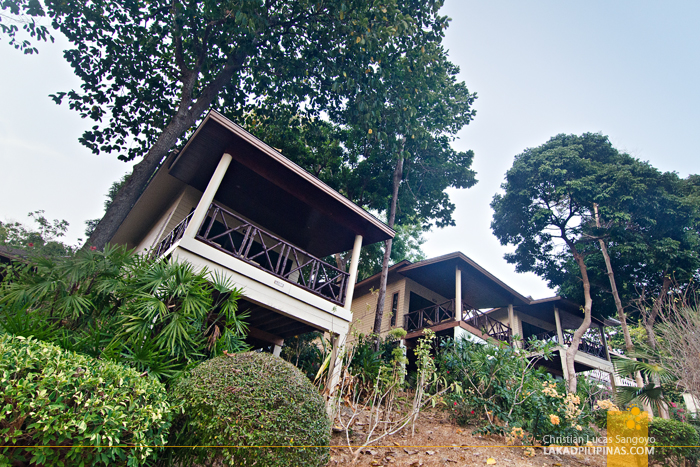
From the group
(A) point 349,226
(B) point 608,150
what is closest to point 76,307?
(A) point 349,226

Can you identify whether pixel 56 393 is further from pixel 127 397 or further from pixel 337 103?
pixel 337 103

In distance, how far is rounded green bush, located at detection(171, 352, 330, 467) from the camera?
3.67 metres

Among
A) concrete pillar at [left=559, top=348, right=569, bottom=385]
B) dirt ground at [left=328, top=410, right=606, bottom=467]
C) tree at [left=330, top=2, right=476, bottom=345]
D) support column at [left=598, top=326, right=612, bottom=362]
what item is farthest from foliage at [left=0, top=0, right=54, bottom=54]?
support column at [left=598, top=326, right=612, bottom=362]

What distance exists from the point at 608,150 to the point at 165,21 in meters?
21.6

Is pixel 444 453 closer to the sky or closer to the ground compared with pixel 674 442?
closer to the ground

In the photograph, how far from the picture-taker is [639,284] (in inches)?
679

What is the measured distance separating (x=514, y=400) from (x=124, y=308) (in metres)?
7.44

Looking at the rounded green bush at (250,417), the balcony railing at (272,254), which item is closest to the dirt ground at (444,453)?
the rounded green bush at (250,417)

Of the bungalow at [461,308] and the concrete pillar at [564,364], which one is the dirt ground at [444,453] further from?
the concrete pillar at [564,364]

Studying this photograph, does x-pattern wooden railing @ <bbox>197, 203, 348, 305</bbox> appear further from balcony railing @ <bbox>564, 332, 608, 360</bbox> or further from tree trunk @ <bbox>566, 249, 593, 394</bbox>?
balcony railing @ <bbox>564, 332, 608, 360</bbox>

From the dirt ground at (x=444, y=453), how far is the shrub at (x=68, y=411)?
2.96 meters

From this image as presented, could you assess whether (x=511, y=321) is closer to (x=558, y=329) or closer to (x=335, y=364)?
(x=558, y=329)

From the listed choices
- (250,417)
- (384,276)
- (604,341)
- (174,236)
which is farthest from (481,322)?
(250,417)

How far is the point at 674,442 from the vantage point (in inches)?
260
